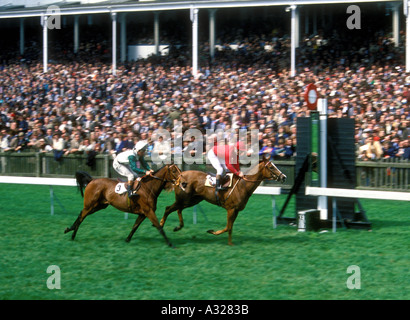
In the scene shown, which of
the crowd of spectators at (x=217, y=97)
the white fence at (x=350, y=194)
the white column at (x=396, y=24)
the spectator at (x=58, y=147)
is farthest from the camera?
the white column at (x=396, y=24)

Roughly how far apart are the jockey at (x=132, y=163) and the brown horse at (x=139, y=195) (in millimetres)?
138

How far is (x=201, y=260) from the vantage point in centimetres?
947

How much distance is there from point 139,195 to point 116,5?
20771 millimetres

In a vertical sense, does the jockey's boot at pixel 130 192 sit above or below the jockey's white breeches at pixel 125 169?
below

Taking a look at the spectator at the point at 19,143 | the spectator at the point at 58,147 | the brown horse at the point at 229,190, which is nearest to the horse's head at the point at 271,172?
the brown horse at the point at 229,190

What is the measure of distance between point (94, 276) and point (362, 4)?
2232cm

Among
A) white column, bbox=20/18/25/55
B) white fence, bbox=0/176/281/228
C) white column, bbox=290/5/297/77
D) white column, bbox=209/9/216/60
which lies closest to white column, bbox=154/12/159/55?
white column, bbox=209/9/216/60

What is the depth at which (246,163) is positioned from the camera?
16875 mm

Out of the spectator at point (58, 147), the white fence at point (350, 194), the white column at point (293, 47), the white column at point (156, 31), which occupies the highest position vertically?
the white column at point (156, 31)

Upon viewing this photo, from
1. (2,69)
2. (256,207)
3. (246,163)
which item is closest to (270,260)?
(256,207)

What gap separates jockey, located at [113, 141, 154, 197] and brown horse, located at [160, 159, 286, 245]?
79 cm

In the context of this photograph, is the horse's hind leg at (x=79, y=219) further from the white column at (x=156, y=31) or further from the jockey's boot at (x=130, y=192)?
the white column at (x=156, y=31)

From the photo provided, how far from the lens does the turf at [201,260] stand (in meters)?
7.80

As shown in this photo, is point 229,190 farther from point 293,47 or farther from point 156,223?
point 293,47
